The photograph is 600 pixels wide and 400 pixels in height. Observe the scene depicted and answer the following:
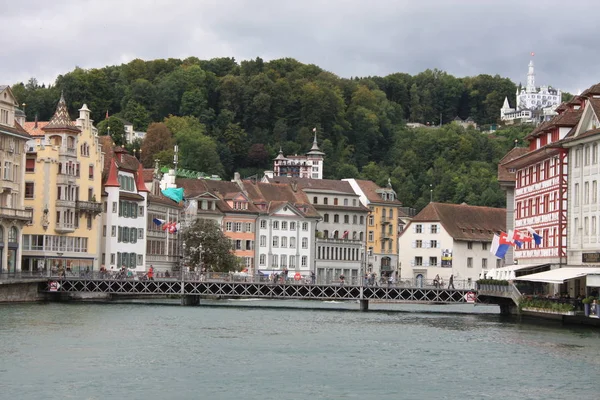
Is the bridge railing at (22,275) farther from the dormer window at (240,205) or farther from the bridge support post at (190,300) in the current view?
the dormer window at (240,205)

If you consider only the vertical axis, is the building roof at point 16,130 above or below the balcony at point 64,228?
above

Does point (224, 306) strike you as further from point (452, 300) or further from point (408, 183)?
point (408, 183)

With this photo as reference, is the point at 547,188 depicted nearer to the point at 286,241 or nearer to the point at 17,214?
the point at 17,214

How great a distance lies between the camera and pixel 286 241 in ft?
479

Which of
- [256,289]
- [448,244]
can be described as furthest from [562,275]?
[448,244]

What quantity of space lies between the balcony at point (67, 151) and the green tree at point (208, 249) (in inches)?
629

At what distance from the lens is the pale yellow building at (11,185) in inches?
3775

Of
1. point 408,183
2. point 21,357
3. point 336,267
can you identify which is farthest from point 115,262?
point 408,183

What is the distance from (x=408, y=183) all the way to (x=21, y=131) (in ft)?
349

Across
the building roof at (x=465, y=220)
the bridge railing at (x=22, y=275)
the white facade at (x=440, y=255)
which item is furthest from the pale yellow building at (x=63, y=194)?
the building roof at (x=465, y=220)

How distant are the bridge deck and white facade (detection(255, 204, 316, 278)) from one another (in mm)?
43429

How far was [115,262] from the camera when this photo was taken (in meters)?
115

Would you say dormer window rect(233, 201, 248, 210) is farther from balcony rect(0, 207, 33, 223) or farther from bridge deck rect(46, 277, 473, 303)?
balcony rect(0, 207, 33, 223)

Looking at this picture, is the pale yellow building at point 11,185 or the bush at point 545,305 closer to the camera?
the bush at point 545,305
